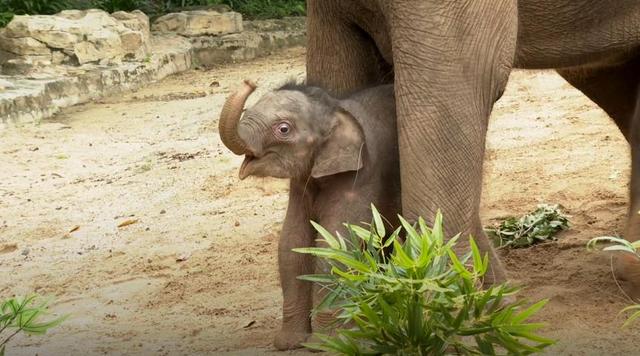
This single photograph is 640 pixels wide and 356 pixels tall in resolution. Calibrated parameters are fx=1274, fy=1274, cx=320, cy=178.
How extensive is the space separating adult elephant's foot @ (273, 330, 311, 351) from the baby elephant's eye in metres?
0.80

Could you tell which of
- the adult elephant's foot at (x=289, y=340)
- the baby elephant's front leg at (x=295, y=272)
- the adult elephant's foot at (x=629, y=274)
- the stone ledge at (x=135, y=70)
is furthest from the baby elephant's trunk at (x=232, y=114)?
the stone ledge at (x=135, y=70)

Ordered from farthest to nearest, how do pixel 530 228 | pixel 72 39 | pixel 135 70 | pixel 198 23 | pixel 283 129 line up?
pixel 198 23 → pixel 135 70 → pixel 72 39 → pixel 530 228 → pixel 283 129

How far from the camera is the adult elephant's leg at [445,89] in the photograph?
171 inches

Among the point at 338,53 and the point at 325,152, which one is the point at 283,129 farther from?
the point at 338,53

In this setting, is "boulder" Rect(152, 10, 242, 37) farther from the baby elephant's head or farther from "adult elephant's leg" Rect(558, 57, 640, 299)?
the baby elephant's head

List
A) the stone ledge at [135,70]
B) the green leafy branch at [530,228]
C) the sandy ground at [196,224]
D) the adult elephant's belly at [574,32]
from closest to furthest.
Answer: the adult elephant's belly at [574,32] < the sandy ground at [196,224] < the green leafy branch at [530,228] < the stone ledge at [135,70]

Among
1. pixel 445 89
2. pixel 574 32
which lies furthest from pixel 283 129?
pixel 574 32

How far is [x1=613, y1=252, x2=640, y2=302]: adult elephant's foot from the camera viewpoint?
5.15 m

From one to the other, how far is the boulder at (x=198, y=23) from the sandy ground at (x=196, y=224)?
164 inches

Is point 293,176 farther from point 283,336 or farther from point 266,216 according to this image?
point 266,216

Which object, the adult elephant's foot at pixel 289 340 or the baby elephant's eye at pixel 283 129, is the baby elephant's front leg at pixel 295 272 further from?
the baby elephant's eye at pixel 283 129

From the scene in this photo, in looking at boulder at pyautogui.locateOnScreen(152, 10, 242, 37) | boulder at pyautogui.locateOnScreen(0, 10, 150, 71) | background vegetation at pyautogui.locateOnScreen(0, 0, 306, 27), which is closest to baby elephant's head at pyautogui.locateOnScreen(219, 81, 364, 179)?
boulder at pyautogui.locateOnScreen(0, 10, 150, 71)

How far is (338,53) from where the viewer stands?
5102mm

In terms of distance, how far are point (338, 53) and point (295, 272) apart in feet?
2.93
